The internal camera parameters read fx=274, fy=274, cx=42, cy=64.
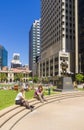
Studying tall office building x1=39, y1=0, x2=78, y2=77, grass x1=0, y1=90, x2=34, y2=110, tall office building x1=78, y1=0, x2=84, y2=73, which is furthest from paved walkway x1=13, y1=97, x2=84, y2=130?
tall office building x1=78, y1=0, x2=84, y2=73

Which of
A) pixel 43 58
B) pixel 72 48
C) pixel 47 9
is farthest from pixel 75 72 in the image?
pixel 47 9

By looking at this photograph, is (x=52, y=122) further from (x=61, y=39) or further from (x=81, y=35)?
(x=61, y=39)

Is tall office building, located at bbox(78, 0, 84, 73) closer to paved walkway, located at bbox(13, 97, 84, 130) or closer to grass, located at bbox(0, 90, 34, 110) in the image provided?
grass, located at bbox(0, 90, 34, 110)

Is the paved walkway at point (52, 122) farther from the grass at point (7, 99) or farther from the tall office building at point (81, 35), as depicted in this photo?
the tall office building at point (81, 35)

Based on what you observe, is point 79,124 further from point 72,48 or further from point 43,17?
point 43,17

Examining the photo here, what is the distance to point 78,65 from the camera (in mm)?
130000

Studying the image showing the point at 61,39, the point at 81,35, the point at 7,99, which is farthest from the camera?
the point at 61,39

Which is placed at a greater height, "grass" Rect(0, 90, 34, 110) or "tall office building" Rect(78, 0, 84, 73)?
"tall office building" Rect(78, 0, 84, 73)

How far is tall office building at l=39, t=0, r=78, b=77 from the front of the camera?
13507 centimetres

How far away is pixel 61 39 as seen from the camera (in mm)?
138500

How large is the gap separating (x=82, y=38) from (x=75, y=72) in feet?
54.3

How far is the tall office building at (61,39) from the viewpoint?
135 meters

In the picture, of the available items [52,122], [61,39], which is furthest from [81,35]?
[52,122]

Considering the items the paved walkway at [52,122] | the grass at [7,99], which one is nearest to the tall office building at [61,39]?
the grass at [7,99]
